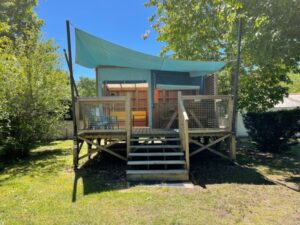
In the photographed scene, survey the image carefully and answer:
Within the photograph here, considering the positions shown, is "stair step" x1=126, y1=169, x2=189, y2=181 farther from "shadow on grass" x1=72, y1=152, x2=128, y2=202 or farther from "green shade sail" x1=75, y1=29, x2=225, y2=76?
"green shade sail" x1=75, y1=29, x2=225, y2=76

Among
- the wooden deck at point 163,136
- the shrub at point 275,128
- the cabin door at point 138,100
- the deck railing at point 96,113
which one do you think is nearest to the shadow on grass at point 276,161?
the shrub at point 275,128

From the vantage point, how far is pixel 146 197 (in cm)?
463

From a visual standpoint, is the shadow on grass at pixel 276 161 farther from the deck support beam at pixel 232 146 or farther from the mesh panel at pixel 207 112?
the mesh panel at pixel 207 112

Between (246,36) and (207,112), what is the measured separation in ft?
8.26

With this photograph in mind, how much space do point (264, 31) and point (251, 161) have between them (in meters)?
4.18

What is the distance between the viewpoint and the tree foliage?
862 cm

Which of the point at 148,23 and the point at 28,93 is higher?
the point at 148,23

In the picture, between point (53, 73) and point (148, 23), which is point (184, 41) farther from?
point (53, 73)

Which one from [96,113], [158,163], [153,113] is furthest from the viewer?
[153,113]

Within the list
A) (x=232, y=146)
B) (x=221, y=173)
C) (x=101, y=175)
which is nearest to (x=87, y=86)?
(x=101, y=175)

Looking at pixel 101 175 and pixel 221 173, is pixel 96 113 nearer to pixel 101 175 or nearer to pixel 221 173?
pixel 101 175

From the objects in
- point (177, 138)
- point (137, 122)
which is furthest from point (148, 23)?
point (177, 138)

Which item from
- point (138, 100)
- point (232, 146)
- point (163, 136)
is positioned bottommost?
point (232, 146)

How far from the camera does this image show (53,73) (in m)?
9.79
